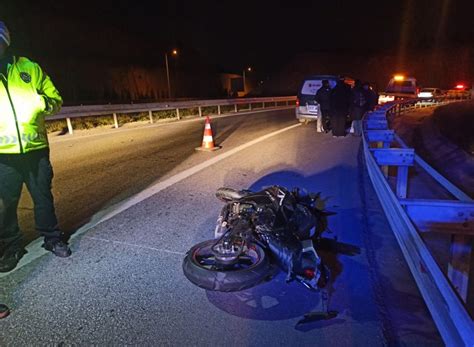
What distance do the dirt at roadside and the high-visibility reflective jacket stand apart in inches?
325

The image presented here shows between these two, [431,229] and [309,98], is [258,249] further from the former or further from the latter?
[309,98]

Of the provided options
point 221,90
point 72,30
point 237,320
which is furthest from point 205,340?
point 72,30

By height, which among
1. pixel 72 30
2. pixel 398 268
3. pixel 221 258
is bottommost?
pixel 398 268

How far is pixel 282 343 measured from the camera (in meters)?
2.77

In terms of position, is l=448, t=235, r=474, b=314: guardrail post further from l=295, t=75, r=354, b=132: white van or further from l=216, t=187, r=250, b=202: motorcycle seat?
l=295, t=75, r=354, b=132: white van

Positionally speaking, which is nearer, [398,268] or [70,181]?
[398,268]

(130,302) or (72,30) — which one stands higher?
(72,30)

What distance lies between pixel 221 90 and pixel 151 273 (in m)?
76.9

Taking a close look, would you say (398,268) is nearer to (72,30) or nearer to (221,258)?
(221,258)

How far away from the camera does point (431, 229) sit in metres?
3.90

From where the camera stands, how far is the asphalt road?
286 centimetres

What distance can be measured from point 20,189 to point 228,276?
228cm

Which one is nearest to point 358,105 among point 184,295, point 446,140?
point 446,140

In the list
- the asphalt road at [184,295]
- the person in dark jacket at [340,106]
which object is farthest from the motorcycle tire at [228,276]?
the person in dark jacket at [340,106]
